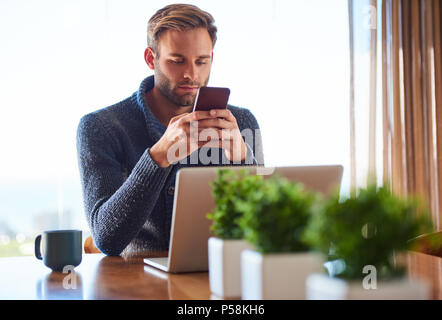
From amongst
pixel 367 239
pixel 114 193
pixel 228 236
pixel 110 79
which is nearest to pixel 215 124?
pixel 114 193

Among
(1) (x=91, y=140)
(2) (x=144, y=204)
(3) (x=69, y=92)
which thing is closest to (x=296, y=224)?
(2) (x=144, y=204)

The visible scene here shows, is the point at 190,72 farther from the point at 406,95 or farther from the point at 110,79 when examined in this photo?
the point at 406,95

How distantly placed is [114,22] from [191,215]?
236cm

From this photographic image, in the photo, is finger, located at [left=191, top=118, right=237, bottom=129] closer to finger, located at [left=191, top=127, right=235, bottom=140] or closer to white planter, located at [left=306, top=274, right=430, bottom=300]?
finger, located at [left=191, top=127, right=235, bottom=140]

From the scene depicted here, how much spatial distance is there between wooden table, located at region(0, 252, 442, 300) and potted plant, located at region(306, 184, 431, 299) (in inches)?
12.4

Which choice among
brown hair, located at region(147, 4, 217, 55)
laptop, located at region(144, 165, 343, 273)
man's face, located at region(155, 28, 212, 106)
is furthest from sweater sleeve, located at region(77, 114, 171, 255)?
brown hair, located at region(147, 4, 217, 55)

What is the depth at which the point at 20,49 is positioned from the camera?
9.97 ft

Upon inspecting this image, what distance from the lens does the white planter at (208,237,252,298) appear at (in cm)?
83

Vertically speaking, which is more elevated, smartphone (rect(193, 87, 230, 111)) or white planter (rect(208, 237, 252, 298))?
smartphone (rect(193, 87, 230, 111))

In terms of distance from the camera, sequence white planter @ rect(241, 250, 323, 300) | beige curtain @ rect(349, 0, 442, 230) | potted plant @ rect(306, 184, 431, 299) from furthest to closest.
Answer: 1. beige curtain @ rect(349, 0, 442, 230)
2. white planter @ rect(241, 250, 323, 300)
3. potted plant @ rect(306, 184, 431, 299)

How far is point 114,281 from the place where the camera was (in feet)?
3.51

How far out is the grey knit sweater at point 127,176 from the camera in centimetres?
141

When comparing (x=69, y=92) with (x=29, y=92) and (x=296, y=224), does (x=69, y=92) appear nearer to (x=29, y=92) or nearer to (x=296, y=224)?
(x=29, y=92)
